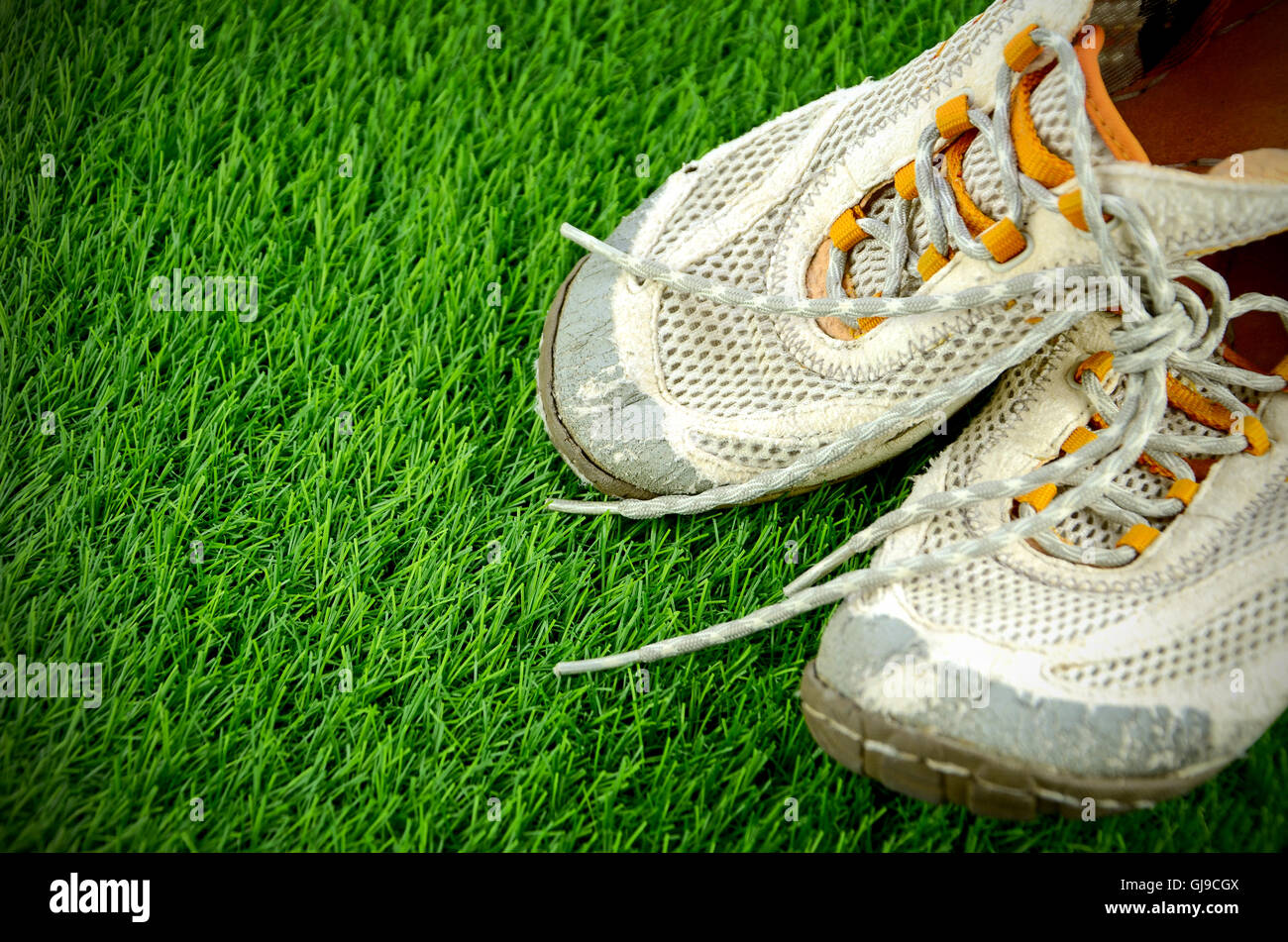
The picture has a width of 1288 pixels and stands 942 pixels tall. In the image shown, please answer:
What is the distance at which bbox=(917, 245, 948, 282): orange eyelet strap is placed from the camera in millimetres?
1062

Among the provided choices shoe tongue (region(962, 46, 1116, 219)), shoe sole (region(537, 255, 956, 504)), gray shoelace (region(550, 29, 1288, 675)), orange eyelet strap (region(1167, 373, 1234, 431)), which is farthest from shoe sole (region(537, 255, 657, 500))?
orange eyelet strap (region(1167, 373, 1234, 431))

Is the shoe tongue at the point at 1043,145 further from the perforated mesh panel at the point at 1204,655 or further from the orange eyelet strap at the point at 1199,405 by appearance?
the perforated mesh panel at the point at 1204,655

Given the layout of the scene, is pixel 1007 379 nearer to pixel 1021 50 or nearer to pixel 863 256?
pixel 863 256

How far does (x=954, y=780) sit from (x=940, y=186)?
26.0 inches

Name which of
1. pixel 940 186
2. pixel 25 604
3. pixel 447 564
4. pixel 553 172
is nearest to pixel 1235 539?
pixel 940 186

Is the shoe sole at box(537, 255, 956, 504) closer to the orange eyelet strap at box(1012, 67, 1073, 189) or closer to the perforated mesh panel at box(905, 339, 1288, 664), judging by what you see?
the perforated mesh panel at box(905, 339, 1288, 664)

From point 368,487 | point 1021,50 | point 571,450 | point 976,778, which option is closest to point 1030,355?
point 1021,50

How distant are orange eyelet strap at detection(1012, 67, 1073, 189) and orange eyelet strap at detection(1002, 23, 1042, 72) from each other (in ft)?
Result: 0.06

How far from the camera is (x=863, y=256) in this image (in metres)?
1.14

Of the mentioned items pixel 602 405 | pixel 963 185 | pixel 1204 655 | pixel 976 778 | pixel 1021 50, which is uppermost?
pixel 1021 50

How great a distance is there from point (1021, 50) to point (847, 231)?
263 mm

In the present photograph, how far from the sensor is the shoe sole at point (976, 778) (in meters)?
0.97

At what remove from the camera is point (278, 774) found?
1.15m

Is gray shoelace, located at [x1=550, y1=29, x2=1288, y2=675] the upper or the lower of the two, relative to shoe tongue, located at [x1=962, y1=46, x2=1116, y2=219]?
lower
